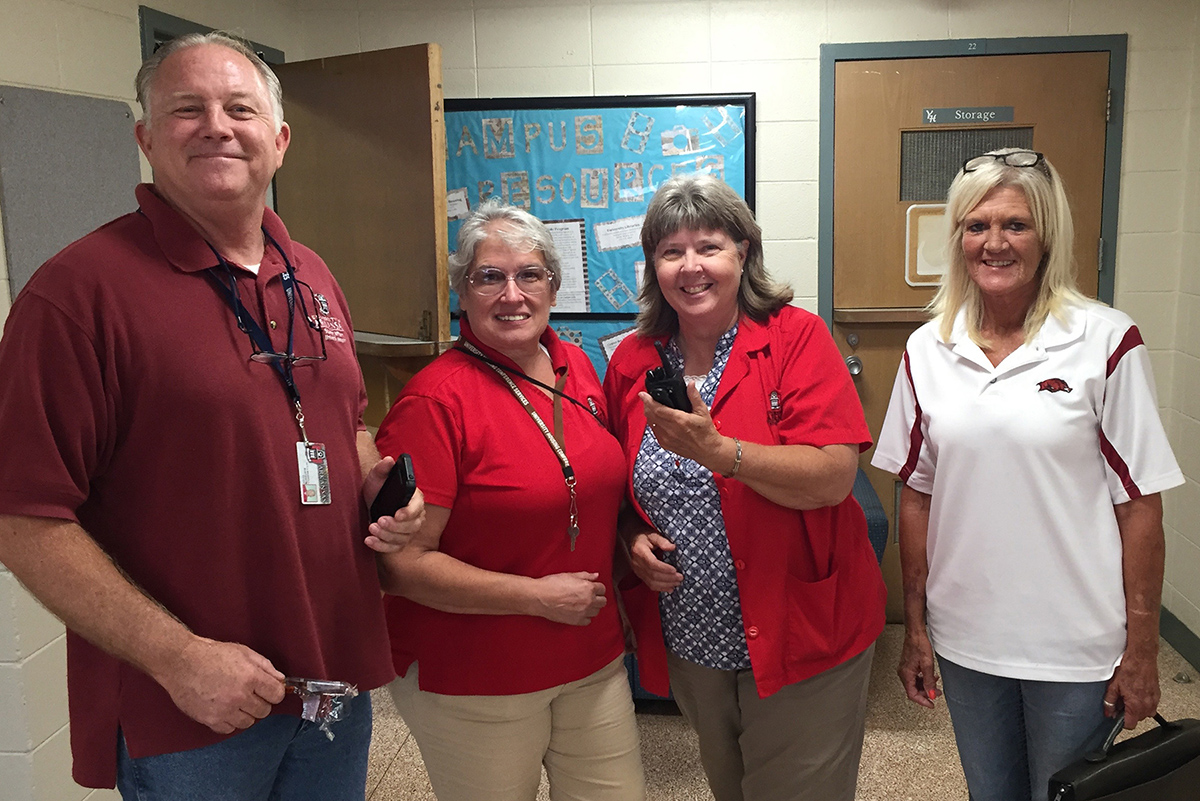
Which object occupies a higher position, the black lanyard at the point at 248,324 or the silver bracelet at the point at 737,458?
the black lanyard at the point at 248,324

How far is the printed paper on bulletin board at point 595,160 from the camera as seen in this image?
137 inches

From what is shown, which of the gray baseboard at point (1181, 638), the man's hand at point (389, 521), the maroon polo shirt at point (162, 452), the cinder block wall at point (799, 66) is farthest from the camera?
the cinder block wall at point (799, 66)

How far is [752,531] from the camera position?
1596 millimetres

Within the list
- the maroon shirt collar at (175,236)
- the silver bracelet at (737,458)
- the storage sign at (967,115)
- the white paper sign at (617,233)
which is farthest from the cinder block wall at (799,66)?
the silver bracelet at (737,458)

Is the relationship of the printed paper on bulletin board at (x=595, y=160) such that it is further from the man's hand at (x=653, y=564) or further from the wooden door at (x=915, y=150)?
the man's hand at (x=653, y=564)

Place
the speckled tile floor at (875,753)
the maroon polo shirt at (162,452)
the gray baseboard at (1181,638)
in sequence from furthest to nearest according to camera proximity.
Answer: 1. the gray baseboard at (1181,638)
2. the speckled tile floor at (875,753)
3. the maroon polo shirt at (162,452)

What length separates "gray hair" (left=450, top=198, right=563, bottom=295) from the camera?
65.3 inches

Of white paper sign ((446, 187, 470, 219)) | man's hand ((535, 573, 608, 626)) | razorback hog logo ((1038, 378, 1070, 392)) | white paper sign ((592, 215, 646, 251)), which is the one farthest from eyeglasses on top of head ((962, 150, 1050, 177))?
white paper sign ((446, 187, 470, 219))

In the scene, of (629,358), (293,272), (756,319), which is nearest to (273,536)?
(293,272)

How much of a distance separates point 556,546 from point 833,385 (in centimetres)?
57

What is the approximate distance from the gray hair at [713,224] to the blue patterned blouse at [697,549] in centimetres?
8

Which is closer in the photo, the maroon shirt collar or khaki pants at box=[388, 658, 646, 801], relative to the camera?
the maroon shirt collar

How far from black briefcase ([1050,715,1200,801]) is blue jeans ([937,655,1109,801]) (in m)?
0.05

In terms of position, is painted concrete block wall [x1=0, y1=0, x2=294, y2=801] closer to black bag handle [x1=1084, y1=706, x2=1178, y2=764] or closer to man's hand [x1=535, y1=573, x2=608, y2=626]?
man's hand [x1=535, y1=573, x2=608, y2=626]
